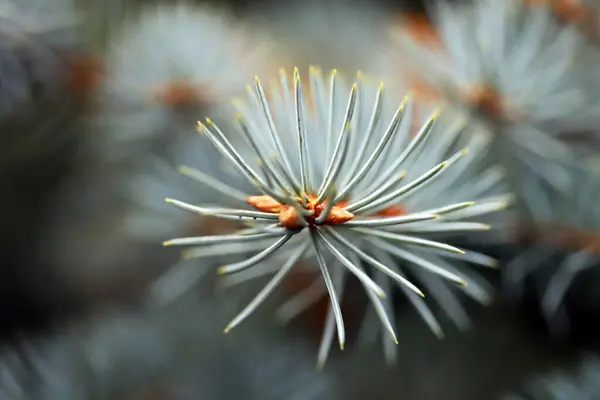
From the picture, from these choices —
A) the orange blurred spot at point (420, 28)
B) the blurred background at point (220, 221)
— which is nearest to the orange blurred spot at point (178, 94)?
the blurred background at point (220, 221)

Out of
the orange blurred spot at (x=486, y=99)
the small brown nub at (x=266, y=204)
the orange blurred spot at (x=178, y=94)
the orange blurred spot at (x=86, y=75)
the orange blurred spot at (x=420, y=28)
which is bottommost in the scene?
the orange blurred spot at (x=486, y=99)

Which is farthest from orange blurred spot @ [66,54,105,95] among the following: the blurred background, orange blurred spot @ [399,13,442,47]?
orange blurred spot @ [399,13,442,47]

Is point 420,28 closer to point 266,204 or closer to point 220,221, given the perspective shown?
point 220,221

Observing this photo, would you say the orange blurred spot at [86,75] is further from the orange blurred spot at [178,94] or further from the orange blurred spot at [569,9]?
the orange blurred spot at [569,9]

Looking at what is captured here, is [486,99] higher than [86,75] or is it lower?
lower

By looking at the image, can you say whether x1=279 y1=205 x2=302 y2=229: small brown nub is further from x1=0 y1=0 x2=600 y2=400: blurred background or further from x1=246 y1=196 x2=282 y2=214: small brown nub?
x1=0 y1=0 x2=600 y2=400: blurred background

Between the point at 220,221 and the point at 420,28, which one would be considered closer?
the point at 220,221

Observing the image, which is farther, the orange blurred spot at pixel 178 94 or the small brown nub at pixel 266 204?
the orange blurred spot at pixel 178 94

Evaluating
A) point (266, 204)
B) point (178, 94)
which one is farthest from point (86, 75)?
point (266, 204)

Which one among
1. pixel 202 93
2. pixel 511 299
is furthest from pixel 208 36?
pixel 511 299
